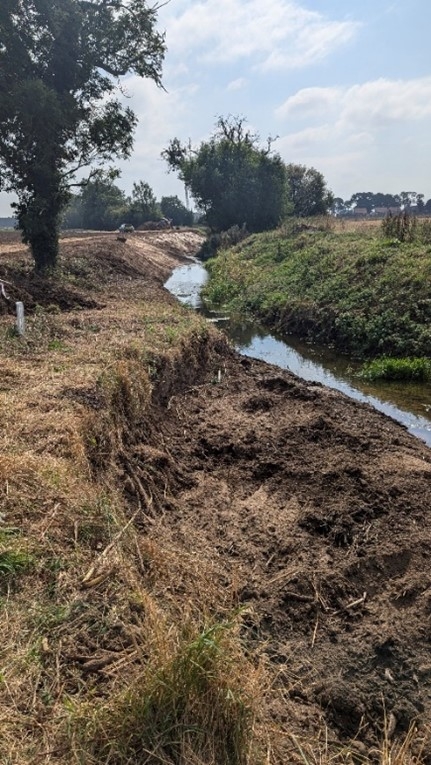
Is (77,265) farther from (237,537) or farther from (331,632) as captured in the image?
(331,632)

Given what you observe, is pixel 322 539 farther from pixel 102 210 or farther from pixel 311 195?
pixel 102 210

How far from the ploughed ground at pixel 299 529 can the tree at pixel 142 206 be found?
72.1 m

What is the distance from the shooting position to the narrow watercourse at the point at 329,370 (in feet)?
32.0

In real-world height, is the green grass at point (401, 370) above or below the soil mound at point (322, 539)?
below

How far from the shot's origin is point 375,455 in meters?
6.78

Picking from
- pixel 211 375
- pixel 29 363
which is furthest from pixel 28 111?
pixel 29 363

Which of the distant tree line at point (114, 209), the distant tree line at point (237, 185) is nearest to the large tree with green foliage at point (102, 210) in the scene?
the distant tree line at point (114, 209)

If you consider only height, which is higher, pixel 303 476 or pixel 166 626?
pixel 166 626

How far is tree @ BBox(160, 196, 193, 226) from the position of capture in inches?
3627

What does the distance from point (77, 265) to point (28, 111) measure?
18.7 feet

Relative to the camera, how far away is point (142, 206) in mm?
80375

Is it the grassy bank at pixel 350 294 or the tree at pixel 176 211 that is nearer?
the grassy bank at pixel 350 294

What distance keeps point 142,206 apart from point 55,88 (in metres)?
64.4

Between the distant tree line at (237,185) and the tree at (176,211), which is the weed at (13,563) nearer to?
the distant tree line at (237,185)
